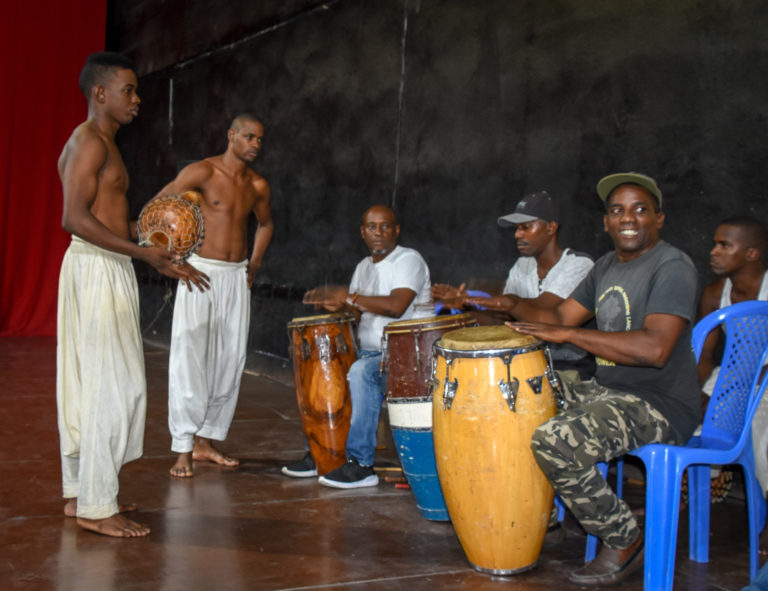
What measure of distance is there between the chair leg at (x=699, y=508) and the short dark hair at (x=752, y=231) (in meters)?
1.05

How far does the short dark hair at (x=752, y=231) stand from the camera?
A: 3.42 m

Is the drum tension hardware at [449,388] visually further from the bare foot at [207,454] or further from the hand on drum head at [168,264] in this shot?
the bare foot at [207,454]

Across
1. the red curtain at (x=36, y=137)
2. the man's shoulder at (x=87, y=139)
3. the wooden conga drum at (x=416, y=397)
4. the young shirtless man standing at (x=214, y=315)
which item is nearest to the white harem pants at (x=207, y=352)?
the young shirtless man standing at (x=214, y=315)

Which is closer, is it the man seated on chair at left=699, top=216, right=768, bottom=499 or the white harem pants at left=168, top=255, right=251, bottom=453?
the man seated on chair at left=699, top=216, right=768, bottom=499

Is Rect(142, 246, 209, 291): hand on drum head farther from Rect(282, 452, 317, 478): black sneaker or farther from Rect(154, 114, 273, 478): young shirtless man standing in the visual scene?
Rect(282, 452, 317, 478): black sneaker

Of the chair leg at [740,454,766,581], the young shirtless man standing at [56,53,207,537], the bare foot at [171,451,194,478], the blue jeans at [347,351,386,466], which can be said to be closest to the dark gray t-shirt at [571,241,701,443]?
the chair leg at [740,454,766,581]

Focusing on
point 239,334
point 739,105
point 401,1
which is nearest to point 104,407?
point 239,334

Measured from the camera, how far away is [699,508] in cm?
292

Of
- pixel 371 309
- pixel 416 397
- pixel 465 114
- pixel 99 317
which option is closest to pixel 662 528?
pixel 416 397

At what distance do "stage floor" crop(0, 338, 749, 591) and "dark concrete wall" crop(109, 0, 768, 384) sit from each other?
60.6 inches

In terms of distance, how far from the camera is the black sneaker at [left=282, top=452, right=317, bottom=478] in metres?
4.04

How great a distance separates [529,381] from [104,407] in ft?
5.20

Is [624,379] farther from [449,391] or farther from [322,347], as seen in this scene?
[322,347]

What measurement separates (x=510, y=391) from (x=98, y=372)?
155 centimetres
